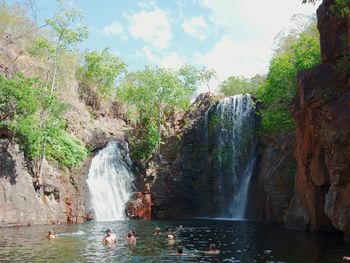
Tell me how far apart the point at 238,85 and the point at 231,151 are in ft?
103

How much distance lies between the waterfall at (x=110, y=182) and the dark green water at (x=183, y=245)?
15.1m

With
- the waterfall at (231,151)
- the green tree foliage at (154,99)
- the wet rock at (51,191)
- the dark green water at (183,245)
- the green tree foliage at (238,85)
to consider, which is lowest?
the dark green water at (183,245)

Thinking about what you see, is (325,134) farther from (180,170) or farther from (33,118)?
→ (180,170)

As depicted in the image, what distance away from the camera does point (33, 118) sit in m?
40.6

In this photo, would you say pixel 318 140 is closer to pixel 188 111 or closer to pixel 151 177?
pixel 151 177

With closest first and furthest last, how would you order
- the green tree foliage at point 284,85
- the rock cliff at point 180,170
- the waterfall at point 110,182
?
the green tree foliage at point 284,85 → the waterfall at point 110,182 → the rock cliff at point 180,170

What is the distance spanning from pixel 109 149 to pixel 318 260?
37.1m

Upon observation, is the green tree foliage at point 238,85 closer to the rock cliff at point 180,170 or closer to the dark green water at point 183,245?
the rock cliff at point 180,170

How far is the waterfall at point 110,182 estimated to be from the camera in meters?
47.9

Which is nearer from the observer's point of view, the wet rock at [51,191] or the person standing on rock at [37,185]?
the person standing on rock at [37,185]

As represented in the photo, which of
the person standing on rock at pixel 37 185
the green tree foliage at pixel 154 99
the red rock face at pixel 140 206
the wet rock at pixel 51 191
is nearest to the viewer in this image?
the person standing on rock at pixel 37 185

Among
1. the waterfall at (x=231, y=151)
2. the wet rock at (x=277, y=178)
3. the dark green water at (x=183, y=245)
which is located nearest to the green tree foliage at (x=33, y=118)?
the dark green water at (x=183, y=245)

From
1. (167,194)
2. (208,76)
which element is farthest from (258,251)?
(208,76)

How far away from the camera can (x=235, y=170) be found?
5075 cm
